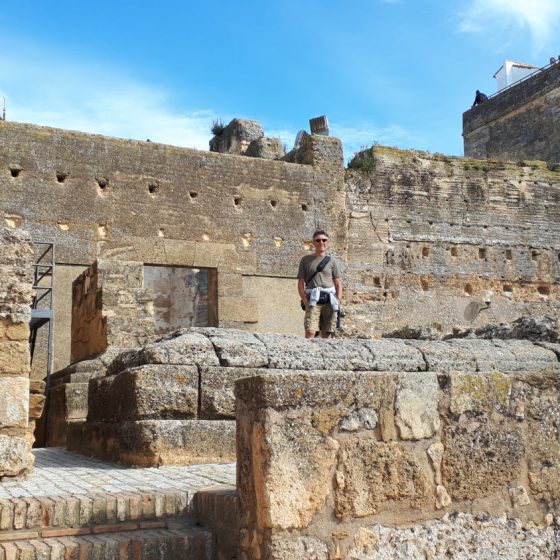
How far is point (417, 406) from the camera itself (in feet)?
11.0

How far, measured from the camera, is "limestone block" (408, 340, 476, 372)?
5.48m

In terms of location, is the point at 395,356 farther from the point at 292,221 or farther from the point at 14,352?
the point at 292,221

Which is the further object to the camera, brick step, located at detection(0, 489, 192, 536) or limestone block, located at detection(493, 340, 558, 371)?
limestone block, located at detection(493, 340, 558, 371)

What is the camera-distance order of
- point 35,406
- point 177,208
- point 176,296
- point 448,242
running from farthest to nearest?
point 176,296
point 448,242
point 177,208
point 35,406

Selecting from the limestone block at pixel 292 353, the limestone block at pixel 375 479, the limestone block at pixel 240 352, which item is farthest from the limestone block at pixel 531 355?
the limestone block at pixel 375 479

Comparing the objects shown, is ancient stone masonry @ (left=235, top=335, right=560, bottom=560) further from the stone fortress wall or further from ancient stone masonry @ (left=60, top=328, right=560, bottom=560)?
the stone fortress wall

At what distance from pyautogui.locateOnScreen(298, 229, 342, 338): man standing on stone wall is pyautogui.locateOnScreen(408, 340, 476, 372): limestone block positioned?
2383 mm

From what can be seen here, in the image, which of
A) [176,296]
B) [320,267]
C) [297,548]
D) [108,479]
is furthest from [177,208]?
[297,548]

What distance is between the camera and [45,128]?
14.1 m

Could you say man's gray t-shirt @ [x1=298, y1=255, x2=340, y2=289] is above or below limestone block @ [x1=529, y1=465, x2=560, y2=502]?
above

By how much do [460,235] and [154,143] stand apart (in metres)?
7.21

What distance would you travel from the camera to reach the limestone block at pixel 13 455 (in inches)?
188

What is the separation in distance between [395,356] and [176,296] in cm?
1821

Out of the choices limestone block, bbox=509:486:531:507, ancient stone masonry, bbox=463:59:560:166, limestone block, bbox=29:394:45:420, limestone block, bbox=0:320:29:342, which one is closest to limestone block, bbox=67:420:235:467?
limestone block, bbox=0:320:29:342
